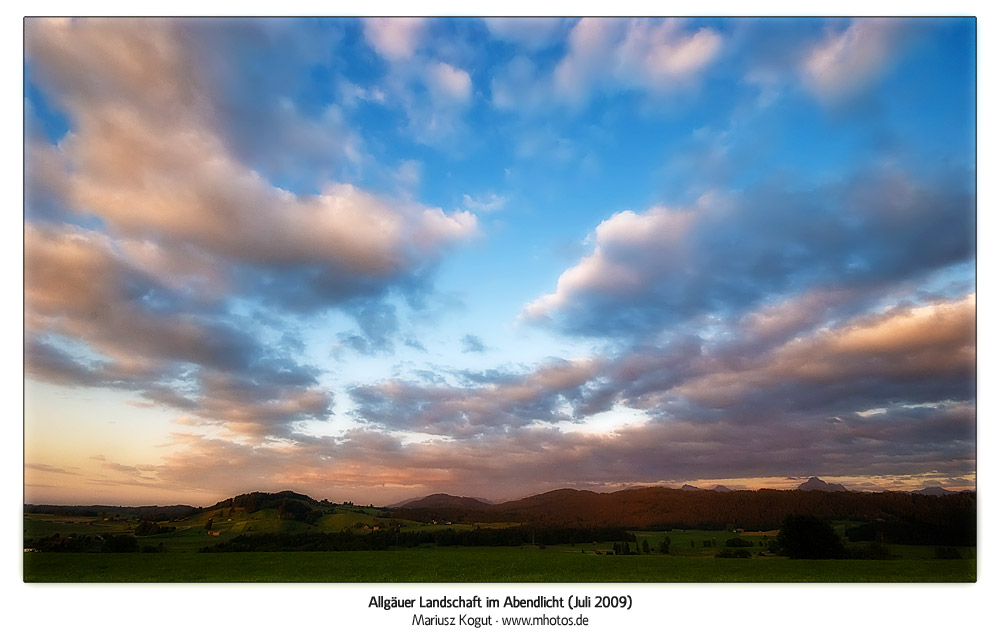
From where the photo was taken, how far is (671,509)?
26.1 ft

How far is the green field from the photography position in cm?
716

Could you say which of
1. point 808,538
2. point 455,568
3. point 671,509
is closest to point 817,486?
point 808,538

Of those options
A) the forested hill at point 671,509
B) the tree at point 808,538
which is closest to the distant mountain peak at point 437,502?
the forested hill at point 671,509

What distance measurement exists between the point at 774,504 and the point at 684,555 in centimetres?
140

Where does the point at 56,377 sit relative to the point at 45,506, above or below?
above

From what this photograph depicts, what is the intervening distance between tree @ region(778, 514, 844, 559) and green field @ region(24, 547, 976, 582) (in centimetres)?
11

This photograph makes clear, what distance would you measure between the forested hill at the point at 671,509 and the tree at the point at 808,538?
111 millimetres

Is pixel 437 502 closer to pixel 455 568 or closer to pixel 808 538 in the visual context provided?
pixel 455 568

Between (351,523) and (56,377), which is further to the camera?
(351,523)

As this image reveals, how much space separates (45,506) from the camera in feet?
23.2

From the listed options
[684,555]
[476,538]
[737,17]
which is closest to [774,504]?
[684,555]

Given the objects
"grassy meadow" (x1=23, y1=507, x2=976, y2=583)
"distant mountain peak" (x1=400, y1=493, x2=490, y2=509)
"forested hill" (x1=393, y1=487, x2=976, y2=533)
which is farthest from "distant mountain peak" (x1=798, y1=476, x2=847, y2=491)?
"distant mountain peak" (x1=400, y1=493, x2=490, y2=509)
